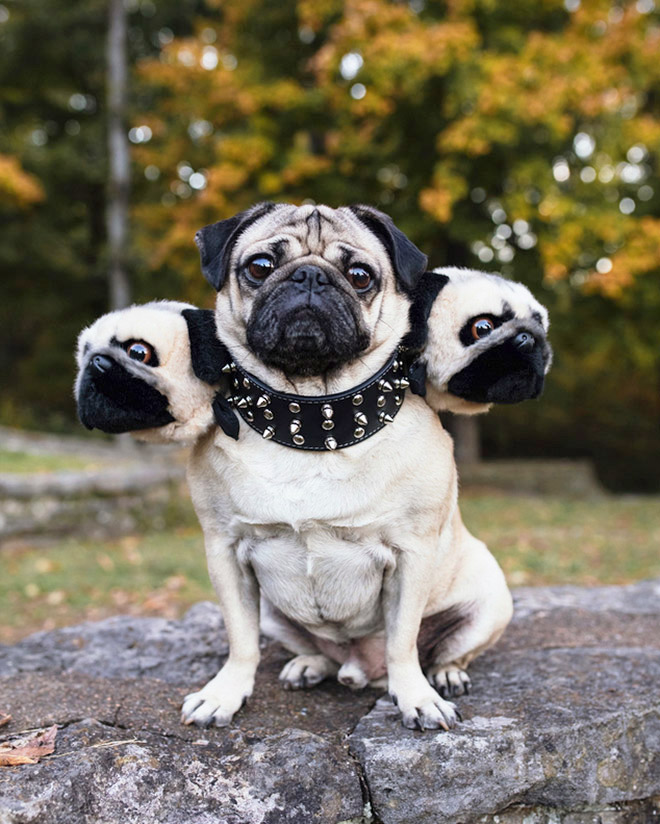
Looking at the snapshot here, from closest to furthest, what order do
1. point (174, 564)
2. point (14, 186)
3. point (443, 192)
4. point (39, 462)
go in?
point (174, 564) → point (443, 192) → point (39, 462) → point (14, 186)

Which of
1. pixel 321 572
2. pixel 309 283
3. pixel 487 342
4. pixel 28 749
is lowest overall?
pixel 28 749

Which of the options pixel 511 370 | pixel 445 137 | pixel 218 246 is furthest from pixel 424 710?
pixel 445 137

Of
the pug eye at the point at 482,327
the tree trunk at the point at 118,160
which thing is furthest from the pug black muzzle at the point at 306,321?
the tree trunk at the point at 118,160

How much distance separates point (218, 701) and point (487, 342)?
156 cm

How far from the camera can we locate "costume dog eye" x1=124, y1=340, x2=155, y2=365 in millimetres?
2529

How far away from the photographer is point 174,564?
7402 mm

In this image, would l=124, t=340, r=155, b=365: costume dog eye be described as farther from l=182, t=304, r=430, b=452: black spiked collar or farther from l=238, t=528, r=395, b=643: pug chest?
l=238, t=528, r=395, b=643: pug chest

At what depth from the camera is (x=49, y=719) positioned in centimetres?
266

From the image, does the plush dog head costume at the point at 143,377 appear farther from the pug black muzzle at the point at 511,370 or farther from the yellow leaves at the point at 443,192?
the yellow leaves at the point at 443,192

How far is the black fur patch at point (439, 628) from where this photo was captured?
308cm

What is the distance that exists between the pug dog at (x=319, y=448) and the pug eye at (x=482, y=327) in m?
0.24

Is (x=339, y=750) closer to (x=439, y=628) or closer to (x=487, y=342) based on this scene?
(x=439, y=628)

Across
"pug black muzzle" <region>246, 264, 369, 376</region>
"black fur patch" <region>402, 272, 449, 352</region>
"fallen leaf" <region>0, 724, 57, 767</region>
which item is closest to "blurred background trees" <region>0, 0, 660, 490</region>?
"black fur patch" <region>402, 272, 449, 352</region>

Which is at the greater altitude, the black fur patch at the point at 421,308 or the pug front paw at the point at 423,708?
the black fur patch at the point at 421,308
